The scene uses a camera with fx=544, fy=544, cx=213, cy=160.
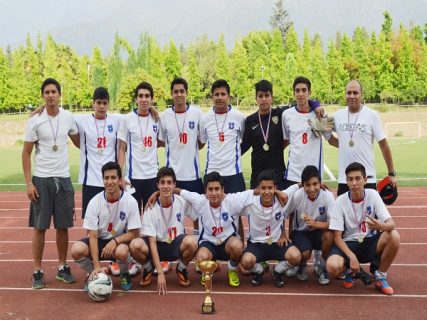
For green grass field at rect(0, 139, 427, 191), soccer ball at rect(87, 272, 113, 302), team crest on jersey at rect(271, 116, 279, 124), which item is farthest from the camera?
green grass field at rect(0, 139, 427, 191)

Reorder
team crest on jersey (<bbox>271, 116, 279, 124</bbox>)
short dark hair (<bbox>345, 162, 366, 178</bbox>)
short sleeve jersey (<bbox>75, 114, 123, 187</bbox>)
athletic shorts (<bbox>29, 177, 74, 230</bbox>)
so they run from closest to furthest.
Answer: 1. short dark hair (<bbox>345, 162, 366, 178</bbox>)
2. athletic shorts (<bbox>29, 177, 74, 230</bbox>)
3. short sleeve jersey (<bbox>75, 114, 123, 187</bbox>)
4. team crest on jersey (<bbox>271, 116, 279, 124</bbox>)

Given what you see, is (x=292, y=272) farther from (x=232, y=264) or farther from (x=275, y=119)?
(x=275, y=119)

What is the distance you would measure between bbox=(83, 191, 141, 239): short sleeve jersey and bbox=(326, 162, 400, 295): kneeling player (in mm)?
1757

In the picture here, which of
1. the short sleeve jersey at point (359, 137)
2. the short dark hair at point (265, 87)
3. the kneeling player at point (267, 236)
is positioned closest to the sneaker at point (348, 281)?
the kneeling player at point (267, 236)

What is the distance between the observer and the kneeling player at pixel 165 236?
190 inches

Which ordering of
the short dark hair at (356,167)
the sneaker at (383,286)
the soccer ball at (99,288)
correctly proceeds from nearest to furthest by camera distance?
the soccer ball at (99,288) → the sneaker at (383,286) → the short dark hair at (356,167)

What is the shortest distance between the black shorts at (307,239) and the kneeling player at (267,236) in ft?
0.29

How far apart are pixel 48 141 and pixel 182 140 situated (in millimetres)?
1308

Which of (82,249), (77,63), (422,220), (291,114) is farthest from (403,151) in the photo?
Result: (77,63)

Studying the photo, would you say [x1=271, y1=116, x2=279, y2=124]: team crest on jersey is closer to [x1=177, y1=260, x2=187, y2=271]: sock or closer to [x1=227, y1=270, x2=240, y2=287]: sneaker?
[x1=227, y1=270, x2=240, y2=287]: sneaker

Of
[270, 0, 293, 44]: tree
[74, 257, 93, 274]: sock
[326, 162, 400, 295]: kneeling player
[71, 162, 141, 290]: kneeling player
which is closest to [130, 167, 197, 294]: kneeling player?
[71, 162, 141, 290]: kneeling player

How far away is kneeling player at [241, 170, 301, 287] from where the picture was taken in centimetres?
480

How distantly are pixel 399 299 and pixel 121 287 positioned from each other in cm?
236

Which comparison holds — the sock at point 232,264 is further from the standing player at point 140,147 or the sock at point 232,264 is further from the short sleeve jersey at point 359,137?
the short sleeve jersey at point 359,137
